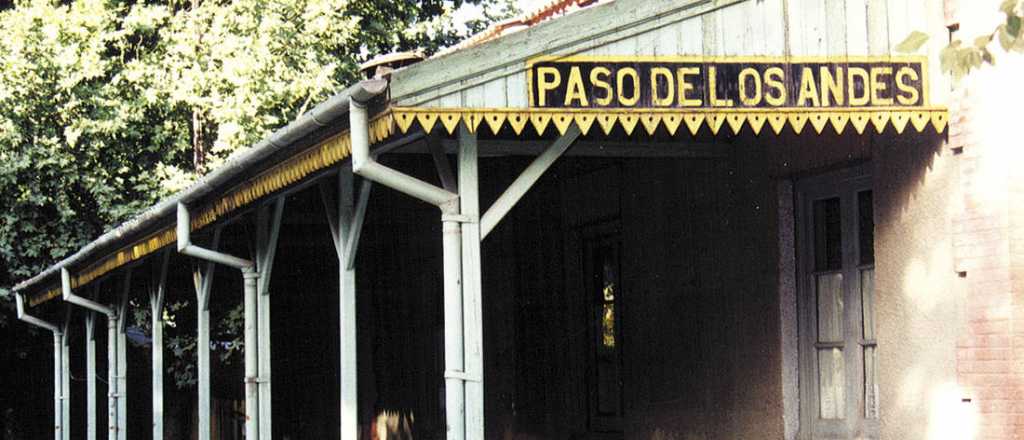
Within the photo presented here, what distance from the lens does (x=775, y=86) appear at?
8.05 meters

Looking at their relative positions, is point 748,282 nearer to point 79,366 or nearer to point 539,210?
point 539,210

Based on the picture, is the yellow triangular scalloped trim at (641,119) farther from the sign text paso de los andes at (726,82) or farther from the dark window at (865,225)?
the dark window at (865,225)

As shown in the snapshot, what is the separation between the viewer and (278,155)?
10141 millimetres

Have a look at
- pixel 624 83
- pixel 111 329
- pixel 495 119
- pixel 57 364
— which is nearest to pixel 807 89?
pixel 624 83

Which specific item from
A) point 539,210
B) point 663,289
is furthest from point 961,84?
point 539,210

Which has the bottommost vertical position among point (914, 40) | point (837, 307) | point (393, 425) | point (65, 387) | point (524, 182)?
point (393, 425)

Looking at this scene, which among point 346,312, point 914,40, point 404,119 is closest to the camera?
point 914,40

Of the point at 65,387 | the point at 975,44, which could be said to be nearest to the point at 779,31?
the point at 975,44

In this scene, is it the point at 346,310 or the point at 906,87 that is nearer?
the point at 906,87

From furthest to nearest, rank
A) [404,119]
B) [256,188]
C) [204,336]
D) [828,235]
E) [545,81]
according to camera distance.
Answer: [204,336] < [256,188] < [828,235] < [545,81] < [404,119]

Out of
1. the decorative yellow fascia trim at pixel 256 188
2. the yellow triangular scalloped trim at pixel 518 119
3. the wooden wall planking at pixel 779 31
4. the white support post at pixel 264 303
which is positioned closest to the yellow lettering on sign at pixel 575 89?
the wooden wall planking at pixel 779 31

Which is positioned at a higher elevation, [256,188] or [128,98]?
[128,98]

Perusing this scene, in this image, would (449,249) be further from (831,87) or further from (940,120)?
(940,120)

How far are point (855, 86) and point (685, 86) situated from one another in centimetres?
85
